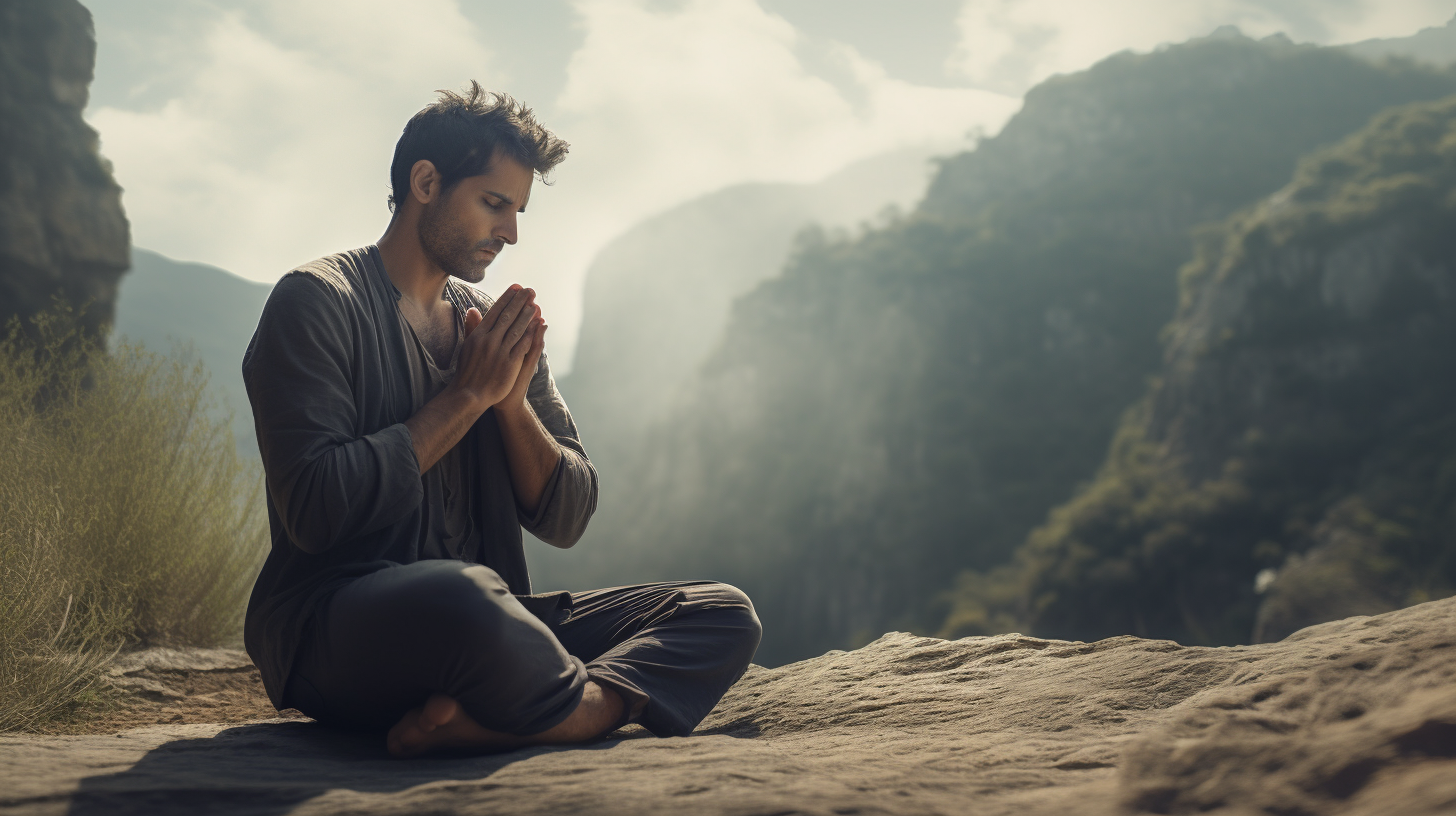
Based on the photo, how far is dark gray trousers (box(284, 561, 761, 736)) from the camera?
1.82 meters

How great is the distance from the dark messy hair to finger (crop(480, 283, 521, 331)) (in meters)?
0.38

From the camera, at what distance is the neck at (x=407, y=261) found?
2541mm

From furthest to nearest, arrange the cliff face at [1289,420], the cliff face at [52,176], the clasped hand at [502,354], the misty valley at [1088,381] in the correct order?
the misty valley at [1088,381] < the cliff face at [1289,420] < the cliff face at [52,176] < the clasped hand at [502,354]

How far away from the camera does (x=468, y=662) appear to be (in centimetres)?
181

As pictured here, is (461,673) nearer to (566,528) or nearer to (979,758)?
(566,528)

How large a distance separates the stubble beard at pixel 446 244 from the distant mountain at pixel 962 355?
144 feet

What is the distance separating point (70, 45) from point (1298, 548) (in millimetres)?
34879

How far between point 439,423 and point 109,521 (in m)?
2.78

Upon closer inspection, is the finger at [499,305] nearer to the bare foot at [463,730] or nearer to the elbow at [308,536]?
the elbow at [308,536]

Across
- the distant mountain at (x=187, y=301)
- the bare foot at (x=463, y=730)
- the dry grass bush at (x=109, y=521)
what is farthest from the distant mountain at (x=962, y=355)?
the bare foot at (x=463, y=730)

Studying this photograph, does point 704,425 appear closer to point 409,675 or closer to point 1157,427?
point 1157,427

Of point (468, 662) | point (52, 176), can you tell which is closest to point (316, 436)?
point (468, 662)

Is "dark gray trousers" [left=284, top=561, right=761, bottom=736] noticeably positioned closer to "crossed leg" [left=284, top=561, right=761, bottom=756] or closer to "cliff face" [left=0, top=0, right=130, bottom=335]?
"crossed leg" [left=284, top=561, right=761, bottom=756]

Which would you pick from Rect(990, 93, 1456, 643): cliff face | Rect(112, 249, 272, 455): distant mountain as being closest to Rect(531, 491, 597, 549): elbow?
Rect(112, 249, 272, 455): distant mountain
